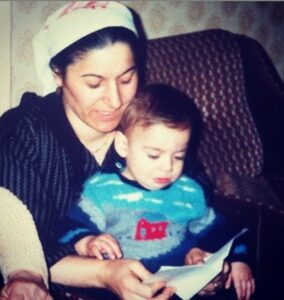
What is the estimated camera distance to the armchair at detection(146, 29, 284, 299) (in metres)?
0.94

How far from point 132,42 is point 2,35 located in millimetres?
256

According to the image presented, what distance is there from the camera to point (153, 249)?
2.40 ft

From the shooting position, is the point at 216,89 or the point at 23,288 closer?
the point at 23,288

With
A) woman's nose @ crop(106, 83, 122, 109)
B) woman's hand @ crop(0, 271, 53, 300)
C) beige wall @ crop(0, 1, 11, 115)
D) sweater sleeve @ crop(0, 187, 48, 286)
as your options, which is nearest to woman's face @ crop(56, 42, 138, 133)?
woman's nose @ crop(106, 83, 122, 109)

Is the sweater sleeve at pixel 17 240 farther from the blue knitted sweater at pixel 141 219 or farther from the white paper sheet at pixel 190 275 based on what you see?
the white paper sheet at pixel 190 275

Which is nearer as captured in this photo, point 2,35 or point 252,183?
point 2,35

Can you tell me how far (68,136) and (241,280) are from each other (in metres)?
0.44

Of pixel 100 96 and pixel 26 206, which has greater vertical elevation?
pixel 100 96

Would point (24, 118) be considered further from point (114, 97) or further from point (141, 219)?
point (141, 219)

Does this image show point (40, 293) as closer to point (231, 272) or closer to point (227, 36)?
point (231, 272)

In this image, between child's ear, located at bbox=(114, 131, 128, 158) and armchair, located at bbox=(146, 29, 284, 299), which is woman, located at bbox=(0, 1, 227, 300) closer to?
child's ear, located at bbox=(114, 131, 128, 158)

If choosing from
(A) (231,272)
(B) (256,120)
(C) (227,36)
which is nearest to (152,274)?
(A) (231,272)

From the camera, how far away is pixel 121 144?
2.61 feet

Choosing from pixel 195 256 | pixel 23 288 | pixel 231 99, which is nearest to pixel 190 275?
pixel 195 256
